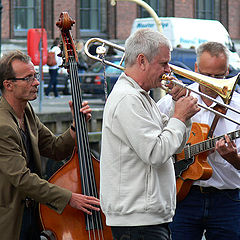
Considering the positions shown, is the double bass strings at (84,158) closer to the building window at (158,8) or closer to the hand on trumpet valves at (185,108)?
the hand on trumpet valves at (185,108)

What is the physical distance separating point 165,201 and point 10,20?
29.2 m

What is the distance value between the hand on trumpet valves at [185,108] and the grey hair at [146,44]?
0.28 metres

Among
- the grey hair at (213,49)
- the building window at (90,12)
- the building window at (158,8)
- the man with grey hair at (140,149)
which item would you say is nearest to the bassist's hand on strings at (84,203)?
the man with grey hair at (140,149)

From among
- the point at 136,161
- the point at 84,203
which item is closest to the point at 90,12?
the point at 84,203

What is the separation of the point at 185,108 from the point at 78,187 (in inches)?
42.0

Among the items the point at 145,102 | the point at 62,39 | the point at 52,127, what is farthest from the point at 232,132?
the point at 52,127

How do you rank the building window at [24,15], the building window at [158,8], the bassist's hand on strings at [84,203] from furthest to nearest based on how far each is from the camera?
the building window at [158,8], the building window at [24,15], the bassist's hand on strings at [84,203]

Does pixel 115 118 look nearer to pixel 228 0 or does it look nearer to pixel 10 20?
pixel 10 20

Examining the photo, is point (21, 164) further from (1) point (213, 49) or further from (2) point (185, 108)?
(1) point (213, 49)

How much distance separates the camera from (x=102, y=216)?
3984mm

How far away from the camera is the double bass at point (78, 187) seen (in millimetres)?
3967

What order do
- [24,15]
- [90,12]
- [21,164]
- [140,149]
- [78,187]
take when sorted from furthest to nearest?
[90,12]
[24,15]
[78,187]
[21,164]
[140,149]

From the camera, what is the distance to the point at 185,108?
333cm

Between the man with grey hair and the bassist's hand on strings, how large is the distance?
59cm
